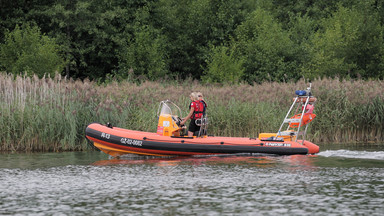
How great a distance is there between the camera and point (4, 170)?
44.4 ft

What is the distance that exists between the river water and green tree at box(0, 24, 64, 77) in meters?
12.3

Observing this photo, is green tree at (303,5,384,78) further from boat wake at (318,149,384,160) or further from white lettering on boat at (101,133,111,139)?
white lettering on boat at (101,133,111,139)

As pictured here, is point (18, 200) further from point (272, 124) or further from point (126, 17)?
point (126, 17)

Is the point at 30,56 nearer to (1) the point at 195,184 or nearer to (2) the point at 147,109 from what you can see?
(2) the point at 147,109

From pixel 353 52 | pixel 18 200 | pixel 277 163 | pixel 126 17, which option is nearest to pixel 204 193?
pixel 18 200

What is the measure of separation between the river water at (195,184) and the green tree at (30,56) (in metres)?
12.3

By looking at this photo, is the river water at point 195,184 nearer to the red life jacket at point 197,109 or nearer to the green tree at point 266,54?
the red life jacket at point 197,109

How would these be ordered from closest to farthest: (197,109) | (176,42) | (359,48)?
1. (197,109)
2. (359,48)
3. (176,42)

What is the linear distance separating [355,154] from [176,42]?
23.6 meters

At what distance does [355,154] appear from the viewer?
15.4 meters

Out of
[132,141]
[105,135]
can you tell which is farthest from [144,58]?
[132,141]

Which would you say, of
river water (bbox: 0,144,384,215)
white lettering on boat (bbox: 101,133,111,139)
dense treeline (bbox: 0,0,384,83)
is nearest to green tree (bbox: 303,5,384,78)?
dense treeline (bbox: 0,0,384,83)

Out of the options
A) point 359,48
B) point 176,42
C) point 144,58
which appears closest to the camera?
point 144,58

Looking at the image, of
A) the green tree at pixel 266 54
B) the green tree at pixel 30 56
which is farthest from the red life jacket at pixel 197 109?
Answer: the green tree at pixel 266 54
